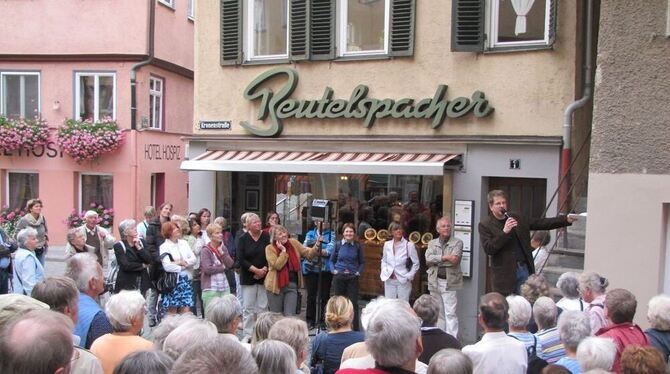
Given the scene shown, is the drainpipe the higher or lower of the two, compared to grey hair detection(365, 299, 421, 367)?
higher

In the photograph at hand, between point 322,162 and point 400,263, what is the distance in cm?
223

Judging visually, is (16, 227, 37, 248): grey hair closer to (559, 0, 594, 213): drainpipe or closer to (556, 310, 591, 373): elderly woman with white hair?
(556, 310, 591, 373): elderly woman with white hair

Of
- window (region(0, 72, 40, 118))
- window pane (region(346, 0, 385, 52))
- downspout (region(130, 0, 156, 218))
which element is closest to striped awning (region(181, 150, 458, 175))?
window pane (region(346, 0, 385, 52))

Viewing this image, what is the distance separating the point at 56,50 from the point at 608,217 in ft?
46.9

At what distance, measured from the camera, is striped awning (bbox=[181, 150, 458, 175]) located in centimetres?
1036

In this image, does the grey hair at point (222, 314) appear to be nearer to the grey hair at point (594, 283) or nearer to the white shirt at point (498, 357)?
the white shirt at point (498, 357)

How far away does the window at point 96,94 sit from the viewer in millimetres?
17188

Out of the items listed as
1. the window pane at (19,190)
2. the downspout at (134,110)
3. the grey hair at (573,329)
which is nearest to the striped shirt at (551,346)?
the grey hair at (573,329)

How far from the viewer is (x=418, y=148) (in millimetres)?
11070

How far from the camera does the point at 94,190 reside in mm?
17422

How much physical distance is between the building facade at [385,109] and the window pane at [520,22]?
0.8 inches

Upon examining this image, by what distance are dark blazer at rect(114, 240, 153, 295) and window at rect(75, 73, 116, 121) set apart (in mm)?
9125

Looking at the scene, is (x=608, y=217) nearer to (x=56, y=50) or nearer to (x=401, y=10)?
(x=401, y=10)

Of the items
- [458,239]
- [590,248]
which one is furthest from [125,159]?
[590,248]
